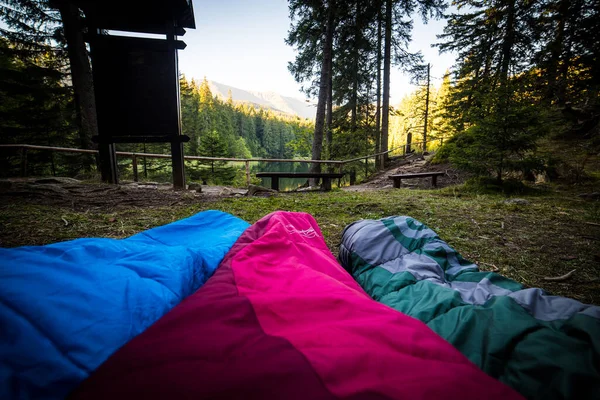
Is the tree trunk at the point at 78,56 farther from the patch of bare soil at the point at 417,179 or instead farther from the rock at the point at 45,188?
the patch of bare soil at the point at 417,179

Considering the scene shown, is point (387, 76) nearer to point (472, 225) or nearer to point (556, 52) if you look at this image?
point (556, 52)

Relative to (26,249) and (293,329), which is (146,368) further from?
(26,249)

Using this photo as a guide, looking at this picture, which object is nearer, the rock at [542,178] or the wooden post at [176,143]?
the wooden post at [176,143]

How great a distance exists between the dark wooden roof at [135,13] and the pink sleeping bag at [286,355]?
22.5 feet

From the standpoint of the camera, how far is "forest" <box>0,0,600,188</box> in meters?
6.15

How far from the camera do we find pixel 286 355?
0.74 meters

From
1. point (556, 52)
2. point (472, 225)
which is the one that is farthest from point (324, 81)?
point (472, 225)

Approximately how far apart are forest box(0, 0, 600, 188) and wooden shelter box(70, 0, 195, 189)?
7.75ft

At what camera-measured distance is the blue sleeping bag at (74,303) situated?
0.66 meters

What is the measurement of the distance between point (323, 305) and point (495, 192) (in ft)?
24.4

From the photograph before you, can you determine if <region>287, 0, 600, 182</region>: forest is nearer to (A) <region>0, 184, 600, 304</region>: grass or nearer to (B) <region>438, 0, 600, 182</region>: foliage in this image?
(B) <region>438, 0, 600, 182</region>: foliage

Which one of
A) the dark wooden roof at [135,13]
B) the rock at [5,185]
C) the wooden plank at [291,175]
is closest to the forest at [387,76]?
the dark wooden roof at [135,13]

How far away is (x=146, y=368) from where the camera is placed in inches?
26.7

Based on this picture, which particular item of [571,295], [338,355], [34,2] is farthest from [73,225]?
[34,2]
